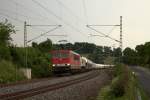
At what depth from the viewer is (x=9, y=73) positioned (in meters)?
49.2

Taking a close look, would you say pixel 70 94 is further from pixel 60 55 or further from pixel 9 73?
pixel 60 55

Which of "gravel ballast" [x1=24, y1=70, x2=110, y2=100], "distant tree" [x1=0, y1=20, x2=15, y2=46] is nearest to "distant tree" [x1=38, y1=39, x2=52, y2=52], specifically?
"distant tree" [x1=0, y1=20, x2=15, y2=46]

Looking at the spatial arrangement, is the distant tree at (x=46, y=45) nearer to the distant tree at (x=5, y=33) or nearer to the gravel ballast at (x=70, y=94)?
the distant tree at (x=5, y=33)

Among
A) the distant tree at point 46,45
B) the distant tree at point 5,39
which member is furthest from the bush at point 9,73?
the distant tree at point 46,45

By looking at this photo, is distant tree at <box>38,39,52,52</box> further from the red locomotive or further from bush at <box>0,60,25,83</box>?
bush at <box>0,60,25,83</box>

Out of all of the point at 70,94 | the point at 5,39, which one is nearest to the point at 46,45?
the point at 5,39

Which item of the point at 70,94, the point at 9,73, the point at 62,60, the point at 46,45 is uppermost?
the point at 46,45

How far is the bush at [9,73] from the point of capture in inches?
1826

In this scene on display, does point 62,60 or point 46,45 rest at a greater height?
point 46,45

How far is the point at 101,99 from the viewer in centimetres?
2473

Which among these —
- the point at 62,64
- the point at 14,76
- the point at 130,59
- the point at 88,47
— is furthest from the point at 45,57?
the point at 130,59

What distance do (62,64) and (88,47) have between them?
73833mm

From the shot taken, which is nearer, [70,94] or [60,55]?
[70,94]

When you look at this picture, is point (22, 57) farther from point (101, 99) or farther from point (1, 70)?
point (101, 99)
